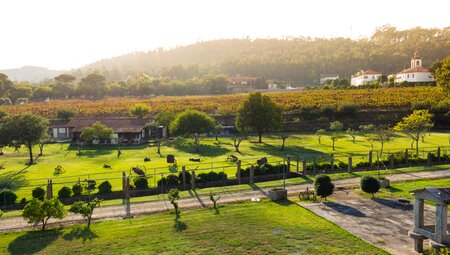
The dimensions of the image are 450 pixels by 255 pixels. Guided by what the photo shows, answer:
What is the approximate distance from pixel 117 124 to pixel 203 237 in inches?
2001

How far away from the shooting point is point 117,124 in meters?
70.1

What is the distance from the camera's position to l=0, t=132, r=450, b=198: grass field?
39.8 meters

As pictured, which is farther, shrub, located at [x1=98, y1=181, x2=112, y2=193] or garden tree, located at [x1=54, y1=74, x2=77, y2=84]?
garden tree, located at [x1=54, y1=74, x2=77, y2=84]

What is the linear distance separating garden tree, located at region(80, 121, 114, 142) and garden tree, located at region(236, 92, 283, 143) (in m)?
20.7

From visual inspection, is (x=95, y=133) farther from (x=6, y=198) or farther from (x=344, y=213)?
(x=344, y=213)

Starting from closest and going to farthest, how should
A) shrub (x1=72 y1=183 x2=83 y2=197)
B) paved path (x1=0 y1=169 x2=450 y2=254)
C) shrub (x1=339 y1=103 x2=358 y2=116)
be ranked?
paved path (x1=0 y1=169 x2=450 y2=254) → shrub (x1=72 y1=183 x2=83 y2=197) → shrub (x1=339 y1=103 x2=358 y2=116)

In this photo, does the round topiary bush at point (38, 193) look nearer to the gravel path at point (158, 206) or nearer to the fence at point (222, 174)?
the fence at point (222, 174)

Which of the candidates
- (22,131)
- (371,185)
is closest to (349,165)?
(371,185)

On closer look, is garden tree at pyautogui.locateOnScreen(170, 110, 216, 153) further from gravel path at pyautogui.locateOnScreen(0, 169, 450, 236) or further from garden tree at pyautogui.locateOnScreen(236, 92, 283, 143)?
gravel path at pyautogui.locateOnScreen(0, 169, 450, 236)

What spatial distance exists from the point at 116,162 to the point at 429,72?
101 m

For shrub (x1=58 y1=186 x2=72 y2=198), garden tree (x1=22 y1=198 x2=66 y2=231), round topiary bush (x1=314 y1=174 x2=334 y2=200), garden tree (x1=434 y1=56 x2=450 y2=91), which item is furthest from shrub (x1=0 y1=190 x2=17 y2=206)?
garden tree (x1=434 y1=56 x2=450 y2=91)

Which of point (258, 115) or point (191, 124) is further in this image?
point (258, 115)

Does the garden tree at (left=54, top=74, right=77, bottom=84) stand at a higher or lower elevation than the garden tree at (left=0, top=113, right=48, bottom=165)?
higher

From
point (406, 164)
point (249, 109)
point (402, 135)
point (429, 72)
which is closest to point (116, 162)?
point (249, 109)
